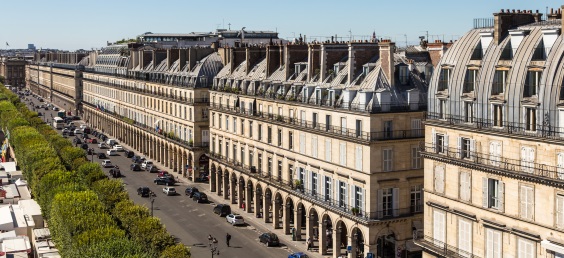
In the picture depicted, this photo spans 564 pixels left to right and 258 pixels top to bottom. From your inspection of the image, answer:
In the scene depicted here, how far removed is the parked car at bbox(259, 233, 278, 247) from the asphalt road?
51cm

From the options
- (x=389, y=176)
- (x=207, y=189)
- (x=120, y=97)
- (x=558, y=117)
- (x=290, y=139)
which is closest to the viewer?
(x=558, y=117)

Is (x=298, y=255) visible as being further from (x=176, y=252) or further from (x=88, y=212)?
(x=88, y=212)

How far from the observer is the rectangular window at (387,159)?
6506 cm

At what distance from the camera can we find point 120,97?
158750 mm

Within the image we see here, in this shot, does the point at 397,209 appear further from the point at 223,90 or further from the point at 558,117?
the point at 223,90

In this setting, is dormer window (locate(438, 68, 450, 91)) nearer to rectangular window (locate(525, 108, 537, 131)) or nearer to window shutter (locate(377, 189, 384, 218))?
rectangular window (locate(525, 108, 537, 131))

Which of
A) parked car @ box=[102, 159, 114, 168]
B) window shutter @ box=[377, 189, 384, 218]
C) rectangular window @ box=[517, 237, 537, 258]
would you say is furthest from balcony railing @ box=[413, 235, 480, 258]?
parked car @ box=[102, 159, 114, 168]

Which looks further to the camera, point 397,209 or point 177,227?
point 177,227

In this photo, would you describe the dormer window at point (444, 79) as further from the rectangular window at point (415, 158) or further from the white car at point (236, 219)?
the white car at point (236, 219)

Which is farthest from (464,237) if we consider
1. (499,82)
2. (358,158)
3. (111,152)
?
(111,152)

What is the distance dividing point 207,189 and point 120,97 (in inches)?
2369

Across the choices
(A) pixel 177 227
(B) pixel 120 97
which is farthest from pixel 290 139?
(B) pixel 120 97

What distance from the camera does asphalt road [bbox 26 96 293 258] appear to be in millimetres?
73312

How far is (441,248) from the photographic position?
53250 millimetres
